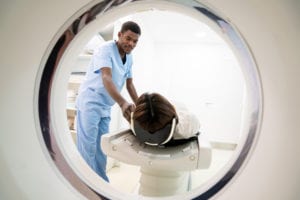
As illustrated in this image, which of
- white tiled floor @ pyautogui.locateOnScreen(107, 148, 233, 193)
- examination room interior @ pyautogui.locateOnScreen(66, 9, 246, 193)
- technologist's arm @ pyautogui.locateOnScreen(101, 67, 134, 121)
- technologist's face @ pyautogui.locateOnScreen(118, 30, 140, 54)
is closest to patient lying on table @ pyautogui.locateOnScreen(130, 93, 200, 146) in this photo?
technologist's arm @ pyautogui.locateOnScreen(101, 67, 134, 121)

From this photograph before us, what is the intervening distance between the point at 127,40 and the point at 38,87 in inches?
37.3

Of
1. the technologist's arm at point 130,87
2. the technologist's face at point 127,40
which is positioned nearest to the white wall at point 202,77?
the technologist's arm at point 130,87

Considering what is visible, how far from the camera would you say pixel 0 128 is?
654 mm

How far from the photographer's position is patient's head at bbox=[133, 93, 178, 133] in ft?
4.08

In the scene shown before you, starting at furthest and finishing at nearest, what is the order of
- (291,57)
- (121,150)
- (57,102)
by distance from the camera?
(121,150) < (57,102) < (291,57)

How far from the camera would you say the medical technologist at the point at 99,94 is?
1512 mm

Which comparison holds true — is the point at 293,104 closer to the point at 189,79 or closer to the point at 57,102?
the point at 57,102

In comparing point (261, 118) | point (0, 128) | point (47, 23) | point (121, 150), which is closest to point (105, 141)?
point (121, 150)

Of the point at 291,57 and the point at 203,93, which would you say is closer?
the point at 291,57

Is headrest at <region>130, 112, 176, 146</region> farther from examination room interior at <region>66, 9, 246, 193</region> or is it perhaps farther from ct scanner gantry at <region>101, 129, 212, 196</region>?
examination room interior at <region>66, 9, 246, 193</region>

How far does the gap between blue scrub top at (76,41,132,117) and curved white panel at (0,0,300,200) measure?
2.78 ft

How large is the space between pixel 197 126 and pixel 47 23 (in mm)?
1055

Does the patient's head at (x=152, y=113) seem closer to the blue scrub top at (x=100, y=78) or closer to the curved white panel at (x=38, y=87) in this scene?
the blue scrub top at (x=100, y=78)

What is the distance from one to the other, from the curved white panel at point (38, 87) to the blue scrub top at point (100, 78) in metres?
0.85
